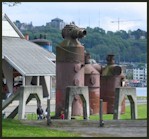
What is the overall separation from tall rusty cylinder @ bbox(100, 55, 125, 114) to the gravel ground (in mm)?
15122

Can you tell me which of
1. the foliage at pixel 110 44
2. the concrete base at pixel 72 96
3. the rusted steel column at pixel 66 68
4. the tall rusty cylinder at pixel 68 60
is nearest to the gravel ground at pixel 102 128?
the concrete base at pixel 72 96

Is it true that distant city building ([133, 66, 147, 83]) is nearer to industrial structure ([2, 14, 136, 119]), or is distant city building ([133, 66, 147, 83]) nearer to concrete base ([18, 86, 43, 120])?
industrial structure ([2, 14, 136, 119])

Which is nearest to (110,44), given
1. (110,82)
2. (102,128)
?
(110,82)

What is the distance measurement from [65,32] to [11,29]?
83.1ft

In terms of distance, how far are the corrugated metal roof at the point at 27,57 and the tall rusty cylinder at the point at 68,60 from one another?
43.4 ft

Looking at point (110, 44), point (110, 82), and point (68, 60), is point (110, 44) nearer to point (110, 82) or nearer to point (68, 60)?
point (110, 82)

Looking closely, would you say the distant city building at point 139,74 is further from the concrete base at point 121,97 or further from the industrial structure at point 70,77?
the concrete base at point 121,97

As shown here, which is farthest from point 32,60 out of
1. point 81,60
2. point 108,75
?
point 81,60

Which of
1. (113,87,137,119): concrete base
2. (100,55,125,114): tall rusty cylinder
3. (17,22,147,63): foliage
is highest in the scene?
(17,22,147,63): foliage

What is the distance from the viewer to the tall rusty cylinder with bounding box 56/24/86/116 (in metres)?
28.4

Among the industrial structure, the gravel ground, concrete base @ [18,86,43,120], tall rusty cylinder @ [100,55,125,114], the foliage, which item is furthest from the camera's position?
the foliage

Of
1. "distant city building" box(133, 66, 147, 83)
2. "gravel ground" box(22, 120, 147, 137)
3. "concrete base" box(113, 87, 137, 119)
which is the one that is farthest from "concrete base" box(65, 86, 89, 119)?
"distant city building" box(133, 66, 147, 83)

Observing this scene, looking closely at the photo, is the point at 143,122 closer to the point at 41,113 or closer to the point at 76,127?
the point at 76,127

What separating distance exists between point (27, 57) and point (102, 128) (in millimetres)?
29524
